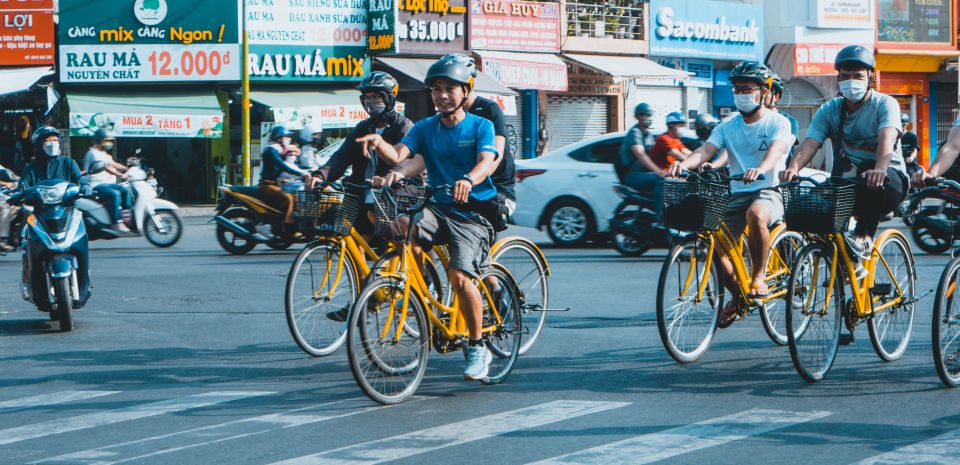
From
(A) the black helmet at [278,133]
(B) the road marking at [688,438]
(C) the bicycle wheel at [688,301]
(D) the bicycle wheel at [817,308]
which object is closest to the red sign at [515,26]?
(A) the black helmet at [278,133]

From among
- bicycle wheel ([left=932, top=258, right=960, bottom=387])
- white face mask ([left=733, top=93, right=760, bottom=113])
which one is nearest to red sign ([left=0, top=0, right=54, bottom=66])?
white face mask ([left=733, top=93, right=760, bottom=113])

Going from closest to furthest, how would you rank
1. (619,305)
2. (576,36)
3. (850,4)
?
(619,305)
(576,36)
(850,4)

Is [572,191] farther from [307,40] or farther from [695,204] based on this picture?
[307,40]

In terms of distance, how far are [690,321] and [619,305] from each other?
3198mm

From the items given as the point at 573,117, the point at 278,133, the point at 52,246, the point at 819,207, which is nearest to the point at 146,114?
the point at 573,117

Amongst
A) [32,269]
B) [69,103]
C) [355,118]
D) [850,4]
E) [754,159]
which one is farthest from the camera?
[850,4]

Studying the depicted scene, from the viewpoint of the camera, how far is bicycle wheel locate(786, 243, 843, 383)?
7324mm

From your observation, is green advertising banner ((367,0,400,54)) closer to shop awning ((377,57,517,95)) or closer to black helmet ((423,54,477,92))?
shop awning ((377,57,517,95))

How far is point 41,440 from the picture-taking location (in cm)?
615

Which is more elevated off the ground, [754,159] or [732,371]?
[754,159]

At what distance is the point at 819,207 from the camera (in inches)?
286

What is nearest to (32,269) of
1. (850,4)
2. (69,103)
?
(69,103)

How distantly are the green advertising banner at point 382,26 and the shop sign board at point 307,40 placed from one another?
0.15m

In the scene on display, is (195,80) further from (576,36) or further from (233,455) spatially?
(233,455)
